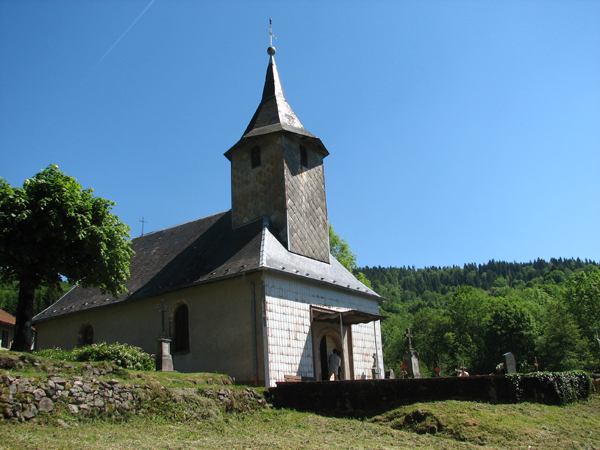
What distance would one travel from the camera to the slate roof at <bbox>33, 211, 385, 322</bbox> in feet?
66.1

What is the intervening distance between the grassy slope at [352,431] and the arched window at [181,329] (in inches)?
300

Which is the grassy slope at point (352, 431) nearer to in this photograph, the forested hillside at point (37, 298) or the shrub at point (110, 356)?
the shrub at point (110, 356)

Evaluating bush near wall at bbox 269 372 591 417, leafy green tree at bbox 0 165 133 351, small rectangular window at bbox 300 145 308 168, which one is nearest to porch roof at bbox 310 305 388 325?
bush near wall at bbox 269 372 591 417

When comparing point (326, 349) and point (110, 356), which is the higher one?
point (110, 356)

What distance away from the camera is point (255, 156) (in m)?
24.8

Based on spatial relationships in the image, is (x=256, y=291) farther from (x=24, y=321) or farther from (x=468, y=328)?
(x=468, y=328)

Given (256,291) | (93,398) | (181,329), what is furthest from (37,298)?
(93,398)

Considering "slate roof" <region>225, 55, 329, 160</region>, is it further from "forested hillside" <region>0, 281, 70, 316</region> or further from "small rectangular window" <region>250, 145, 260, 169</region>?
"forested hillside" <region>0, 281, 70, 316</region>

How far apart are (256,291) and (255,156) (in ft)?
28.5

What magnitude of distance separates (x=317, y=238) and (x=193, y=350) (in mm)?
8101

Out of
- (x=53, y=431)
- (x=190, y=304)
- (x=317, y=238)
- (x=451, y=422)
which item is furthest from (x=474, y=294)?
(x=53, y=431)

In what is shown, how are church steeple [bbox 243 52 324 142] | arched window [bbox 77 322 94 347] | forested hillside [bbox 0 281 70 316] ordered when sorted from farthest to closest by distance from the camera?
forested hillside [bbox 0 281 70 316] → arched window [bbox 77 322 94 347] → church steeple [bbox 243 52 324 142]

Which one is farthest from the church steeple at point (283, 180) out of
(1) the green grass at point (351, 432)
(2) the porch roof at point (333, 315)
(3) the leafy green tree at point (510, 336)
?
(3) the leafy green tree at point (510, 336)

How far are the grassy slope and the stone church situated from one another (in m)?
5.82
